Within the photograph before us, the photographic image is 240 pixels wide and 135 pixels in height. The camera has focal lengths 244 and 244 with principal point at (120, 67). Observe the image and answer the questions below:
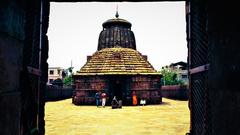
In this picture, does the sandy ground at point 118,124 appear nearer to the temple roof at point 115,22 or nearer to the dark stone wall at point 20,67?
the dark stone wall at point 20,67

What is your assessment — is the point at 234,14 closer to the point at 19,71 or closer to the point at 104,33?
the point at 19,71

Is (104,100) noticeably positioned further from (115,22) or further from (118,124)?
(115,22)

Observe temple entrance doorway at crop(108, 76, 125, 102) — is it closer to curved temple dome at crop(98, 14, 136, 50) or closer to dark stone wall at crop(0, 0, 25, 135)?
curved temple dome at crop(98, 14, 136, 50)

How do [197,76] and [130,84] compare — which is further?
[130,84]

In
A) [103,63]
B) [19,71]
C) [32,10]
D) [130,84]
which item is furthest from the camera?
[103,63]

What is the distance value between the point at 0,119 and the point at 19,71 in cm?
93

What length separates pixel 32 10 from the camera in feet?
14.5

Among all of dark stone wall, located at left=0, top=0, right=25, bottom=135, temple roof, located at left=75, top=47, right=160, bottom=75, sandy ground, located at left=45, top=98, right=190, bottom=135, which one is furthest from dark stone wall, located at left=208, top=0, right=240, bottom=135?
temple roof, located at left=75, top=47, right=160, bottom=75

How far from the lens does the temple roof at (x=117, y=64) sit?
78.0 feet

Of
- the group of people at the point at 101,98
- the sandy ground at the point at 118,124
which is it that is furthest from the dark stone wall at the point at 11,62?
the group of people at the point at 101,98

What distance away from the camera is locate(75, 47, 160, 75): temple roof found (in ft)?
78.0

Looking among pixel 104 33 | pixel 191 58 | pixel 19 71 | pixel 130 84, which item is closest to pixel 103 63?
pixel 130 84

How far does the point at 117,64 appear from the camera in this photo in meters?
24.5

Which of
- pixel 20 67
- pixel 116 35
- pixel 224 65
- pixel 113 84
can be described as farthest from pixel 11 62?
pixel 116 35
